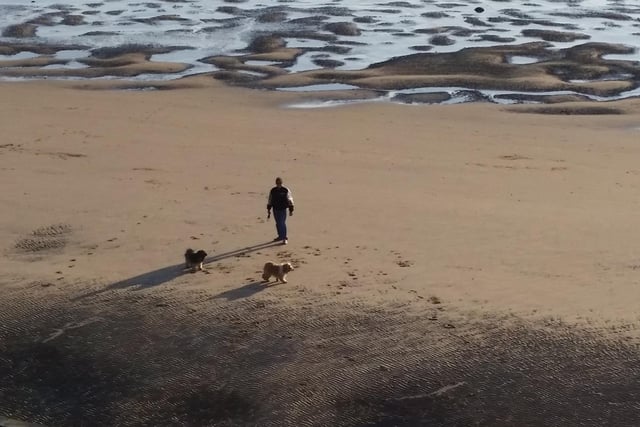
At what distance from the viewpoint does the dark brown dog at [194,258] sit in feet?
44.8

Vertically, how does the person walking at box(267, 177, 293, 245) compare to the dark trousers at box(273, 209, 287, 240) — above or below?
above

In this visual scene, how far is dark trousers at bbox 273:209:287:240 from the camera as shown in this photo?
14906 millimetres

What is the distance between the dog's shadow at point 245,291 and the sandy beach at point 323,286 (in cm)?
4

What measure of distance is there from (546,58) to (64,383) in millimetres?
35362

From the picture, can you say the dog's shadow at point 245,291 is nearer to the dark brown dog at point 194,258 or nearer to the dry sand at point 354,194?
the dry sand at point 354,194

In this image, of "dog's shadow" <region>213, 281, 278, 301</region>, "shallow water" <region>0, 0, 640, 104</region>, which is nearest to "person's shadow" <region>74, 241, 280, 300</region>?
"dog's shadow" <region>213, 281, 278, 301</region>

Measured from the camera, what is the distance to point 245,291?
13.0m

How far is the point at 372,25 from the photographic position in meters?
52.9

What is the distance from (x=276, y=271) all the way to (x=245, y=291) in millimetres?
552

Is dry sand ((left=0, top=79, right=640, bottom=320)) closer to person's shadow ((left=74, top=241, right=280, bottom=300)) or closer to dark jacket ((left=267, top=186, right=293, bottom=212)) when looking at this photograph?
person's shadow ((left=74, top=241, right=280, bottom=300))

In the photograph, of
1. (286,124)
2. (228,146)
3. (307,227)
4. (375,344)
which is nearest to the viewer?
(375,344)

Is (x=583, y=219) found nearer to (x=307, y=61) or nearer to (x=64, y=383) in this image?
(x=64, y=383)

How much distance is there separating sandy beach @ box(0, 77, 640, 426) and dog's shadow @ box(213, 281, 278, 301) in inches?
1.7

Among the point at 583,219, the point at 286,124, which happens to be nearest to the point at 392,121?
the point at 286,124
